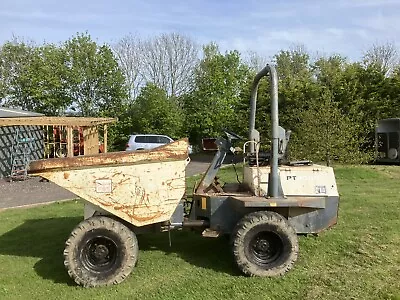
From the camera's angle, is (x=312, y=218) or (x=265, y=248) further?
(x=312, y=218)

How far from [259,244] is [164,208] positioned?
1.20 meters

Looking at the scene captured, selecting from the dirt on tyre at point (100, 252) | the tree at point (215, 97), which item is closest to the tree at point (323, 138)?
the dirt on tyre at point (100, 252)

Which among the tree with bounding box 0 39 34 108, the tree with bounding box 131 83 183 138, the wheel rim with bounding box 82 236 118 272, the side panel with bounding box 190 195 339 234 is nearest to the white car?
the tree with bounding box 131 83 183 138

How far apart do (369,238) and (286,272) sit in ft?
6.45

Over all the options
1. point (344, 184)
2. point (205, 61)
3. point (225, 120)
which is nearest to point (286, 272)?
point (344, 184)

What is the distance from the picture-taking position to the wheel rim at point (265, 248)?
5.69m

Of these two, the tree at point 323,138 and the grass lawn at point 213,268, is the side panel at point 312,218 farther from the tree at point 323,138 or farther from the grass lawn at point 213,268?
the tree at point 323,138

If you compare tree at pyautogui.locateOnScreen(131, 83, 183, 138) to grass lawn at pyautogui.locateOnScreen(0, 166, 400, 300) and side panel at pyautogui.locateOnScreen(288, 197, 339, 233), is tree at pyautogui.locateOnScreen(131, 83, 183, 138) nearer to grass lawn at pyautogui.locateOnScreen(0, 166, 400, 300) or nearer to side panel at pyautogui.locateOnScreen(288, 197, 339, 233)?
grass lawn at pyautogui.locateOnScreen(0, 166, 400, 300)

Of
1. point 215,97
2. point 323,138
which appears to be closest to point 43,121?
point 323,138

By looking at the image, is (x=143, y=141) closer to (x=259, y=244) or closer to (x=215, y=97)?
(x=215, y=97)

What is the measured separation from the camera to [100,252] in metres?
5.65

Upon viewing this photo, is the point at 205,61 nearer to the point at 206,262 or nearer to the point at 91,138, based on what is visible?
the point at 91,138

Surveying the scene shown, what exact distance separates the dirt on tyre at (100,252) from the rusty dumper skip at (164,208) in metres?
0.01

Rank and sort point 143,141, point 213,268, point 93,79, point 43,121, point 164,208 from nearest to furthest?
point 164,208 < point 213,268 < point 43,121 < point 143,141 < point 93,79
